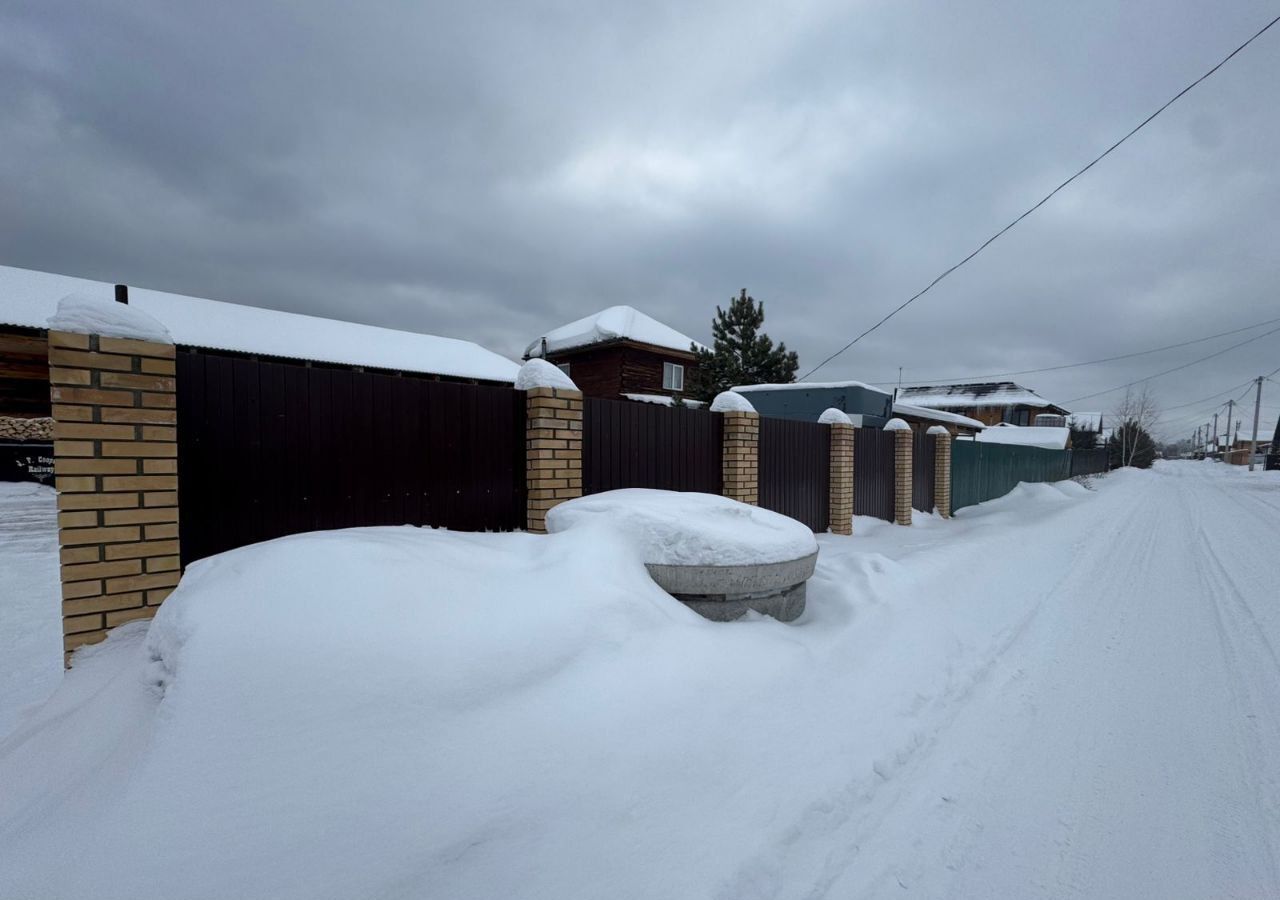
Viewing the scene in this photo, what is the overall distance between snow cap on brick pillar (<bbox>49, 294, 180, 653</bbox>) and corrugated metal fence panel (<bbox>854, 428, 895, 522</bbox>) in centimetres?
867

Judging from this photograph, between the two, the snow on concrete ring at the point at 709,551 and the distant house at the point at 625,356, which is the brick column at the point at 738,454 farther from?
the distant house at the point at 625,356

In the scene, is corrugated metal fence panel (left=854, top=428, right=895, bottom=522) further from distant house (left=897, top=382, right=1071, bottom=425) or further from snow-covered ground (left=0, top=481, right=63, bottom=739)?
distant house (left=897, top=382, right=1071, bottom=425)

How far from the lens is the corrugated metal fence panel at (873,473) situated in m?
9.17

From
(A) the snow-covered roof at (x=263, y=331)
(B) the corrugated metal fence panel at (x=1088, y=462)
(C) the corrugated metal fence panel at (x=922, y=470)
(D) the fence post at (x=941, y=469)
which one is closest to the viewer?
(C) the corrugated metal fence panel at (x=922, y=470)

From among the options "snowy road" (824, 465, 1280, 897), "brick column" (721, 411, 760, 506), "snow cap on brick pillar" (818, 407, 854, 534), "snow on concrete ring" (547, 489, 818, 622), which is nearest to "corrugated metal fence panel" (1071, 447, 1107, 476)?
"snow cap on brick pillar" (818, 407, 854, 534)

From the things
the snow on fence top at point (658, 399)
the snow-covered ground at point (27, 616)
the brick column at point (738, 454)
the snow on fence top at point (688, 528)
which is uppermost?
the snow on fence top at point (658, 399)

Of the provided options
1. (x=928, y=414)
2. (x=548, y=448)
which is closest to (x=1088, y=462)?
(x=928, y=414)

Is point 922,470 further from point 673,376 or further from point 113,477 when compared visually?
point 673,376

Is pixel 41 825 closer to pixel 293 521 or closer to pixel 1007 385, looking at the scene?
pixel 293 521

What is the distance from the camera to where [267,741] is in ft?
5.69

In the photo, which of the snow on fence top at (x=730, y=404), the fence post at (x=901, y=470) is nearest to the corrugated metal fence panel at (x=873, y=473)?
the fence post at (x=901, y=470)

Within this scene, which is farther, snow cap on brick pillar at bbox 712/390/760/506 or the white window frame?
the white window frame

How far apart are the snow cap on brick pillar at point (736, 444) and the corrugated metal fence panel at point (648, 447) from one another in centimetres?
8

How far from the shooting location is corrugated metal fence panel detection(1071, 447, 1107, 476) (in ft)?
97.0
